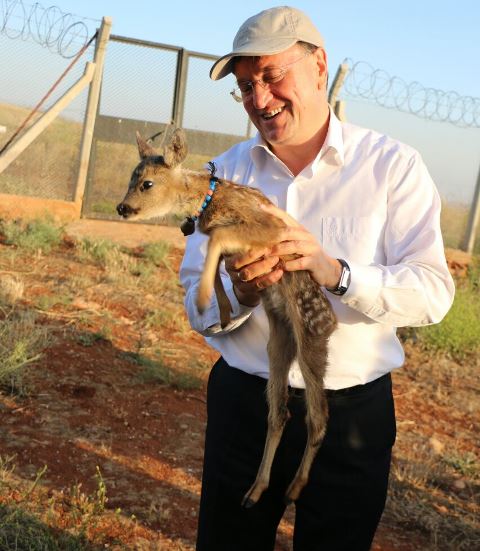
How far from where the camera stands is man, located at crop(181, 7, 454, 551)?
8.91ft

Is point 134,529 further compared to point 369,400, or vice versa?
point 134,529

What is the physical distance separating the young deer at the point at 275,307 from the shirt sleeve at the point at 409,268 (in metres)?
0.27

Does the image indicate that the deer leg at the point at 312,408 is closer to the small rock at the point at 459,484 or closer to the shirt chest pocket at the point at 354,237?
the shirt chest pocket at the point at 354,237

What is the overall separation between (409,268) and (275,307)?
58 centimetres

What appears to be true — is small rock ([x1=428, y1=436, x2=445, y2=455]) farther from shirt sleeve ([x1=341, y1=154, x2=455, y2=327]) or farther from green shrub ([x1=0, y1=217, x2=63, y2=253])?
green shrub ([x1=0, y1=217, x2=63, y2=253])

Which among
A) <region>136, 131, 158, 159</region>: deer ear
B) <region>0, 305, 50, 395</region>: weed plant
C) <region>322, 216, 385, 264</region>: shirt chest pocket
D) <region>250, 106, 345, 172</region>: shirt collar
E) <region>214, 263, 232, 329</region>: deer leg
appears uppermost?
<region>250, 106, 345, 172</region>: shirt collar

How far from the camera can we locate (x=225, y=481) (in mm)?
3002

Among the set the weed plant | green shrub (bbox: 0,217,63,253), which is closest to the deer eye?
the weed plant

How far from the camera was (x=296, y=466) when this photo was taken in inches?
113

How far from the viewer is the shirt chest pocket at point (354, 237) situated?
2.78m

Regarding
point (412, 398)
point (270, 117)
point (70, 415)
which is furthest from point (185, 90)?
point (270, 117)

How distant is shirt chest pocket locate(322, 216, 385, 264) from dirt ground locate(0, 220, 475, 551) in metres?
2.27

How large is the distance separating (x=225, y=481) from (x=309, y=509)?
349mm

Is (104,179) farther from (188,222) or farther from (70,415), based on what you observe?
(188,222)
